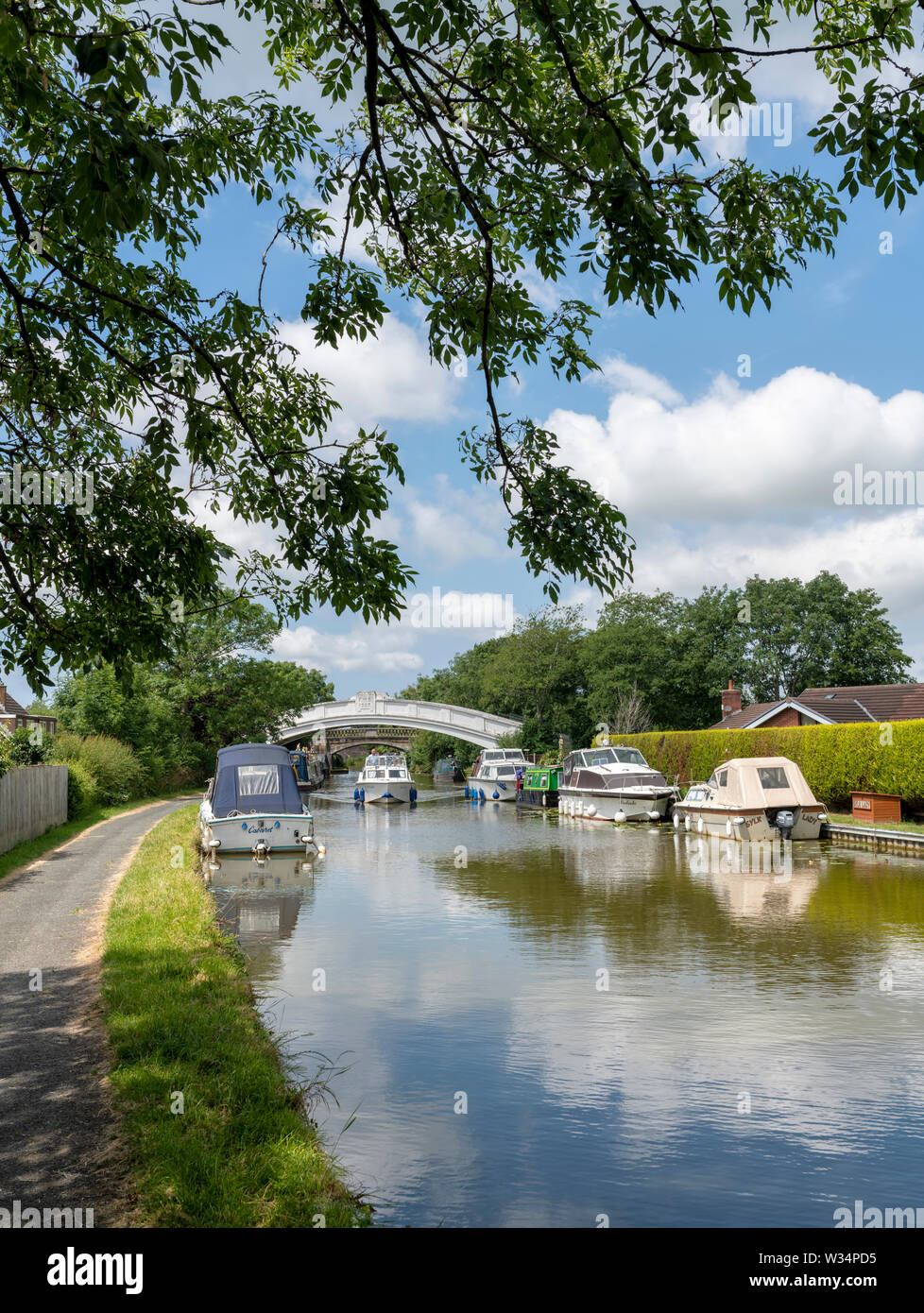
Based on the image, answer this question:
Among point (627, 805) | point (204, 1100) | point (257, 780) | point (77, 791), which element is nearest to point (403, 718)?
point (627, 805)

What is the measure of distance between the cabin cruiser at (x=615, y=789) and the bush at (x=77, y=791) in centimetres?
1911

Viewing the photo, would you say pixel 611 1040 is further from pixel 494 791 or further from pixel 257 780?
pixel 494 791

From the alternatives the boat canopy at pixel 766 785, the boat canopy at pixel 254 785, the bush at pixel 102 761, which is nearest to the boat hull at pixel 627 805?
the boat canopy at pixel 766 785

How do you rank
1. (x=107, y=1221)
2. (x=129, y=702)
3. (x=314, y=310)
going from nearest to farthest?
(x=107, y=1221), (x=314, y=310), (x=129, y=702)

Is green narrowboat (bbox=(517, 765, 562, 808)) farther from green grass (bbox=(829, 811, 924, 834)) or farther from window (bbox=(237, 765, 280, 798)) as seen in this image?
window (bbox=(237, 765, 280, 798))

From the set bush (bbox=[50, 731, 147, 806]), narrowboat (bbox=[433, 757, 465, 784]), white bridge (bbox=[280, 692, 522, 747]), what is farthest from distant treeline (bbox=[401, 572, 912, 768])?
bush (bbox=[50, 731, 147, 806])

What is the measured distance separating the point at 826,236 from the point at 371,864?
21.5 m

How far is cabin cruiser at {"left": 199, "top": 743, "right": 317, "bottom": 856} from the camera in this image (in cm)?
2419

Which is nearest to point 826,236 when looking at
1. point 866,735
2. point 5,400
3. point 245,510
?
point 245,510

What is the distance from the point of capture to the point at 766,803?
2670cm

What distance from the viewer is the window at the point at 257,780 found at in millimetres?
25406

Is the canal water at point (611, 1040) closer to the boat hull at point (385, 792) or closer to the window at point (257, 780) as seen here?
the window at point (257, 780)
